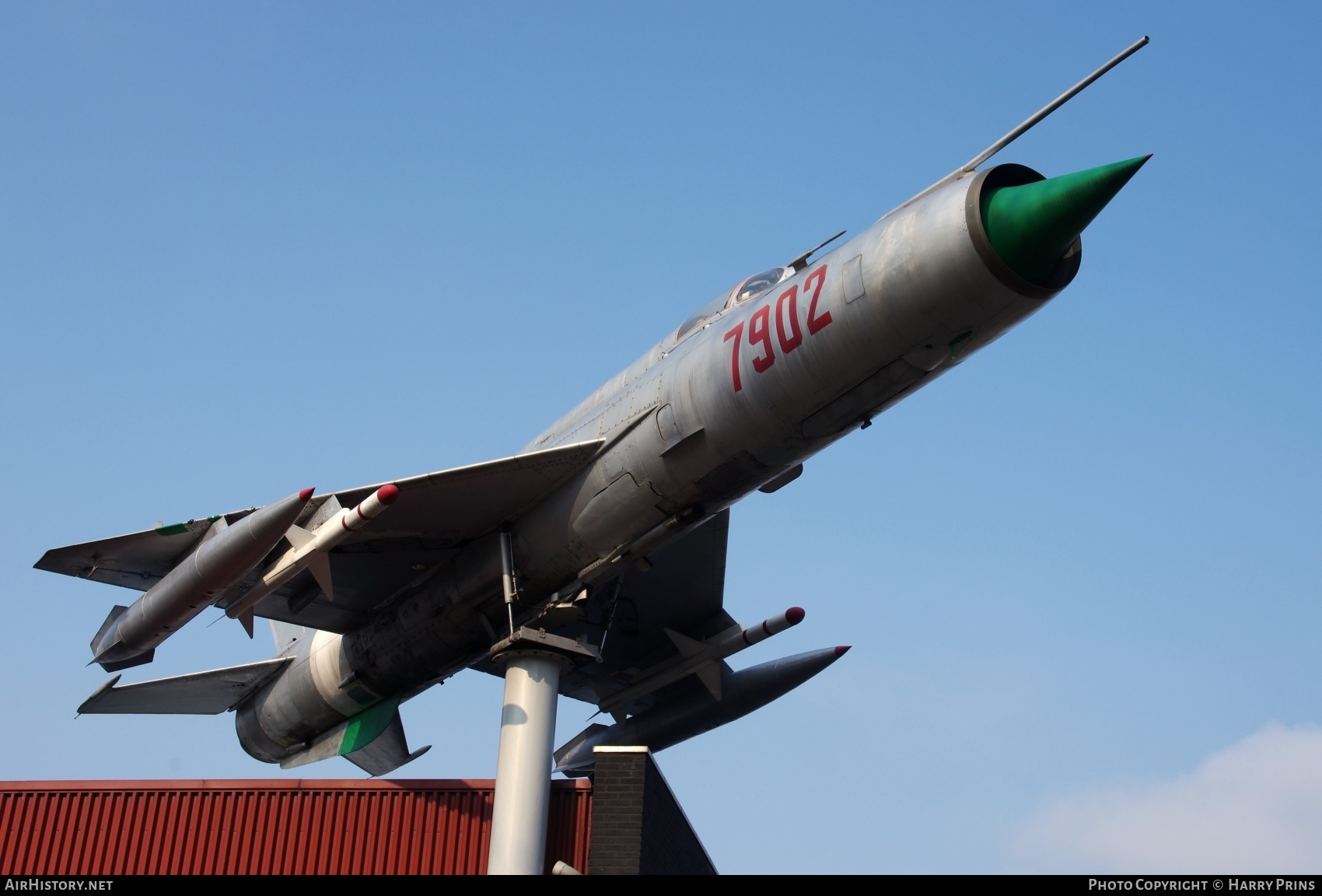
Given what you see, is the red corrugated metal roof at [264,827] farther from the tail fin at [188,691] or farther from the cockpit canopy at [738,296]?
the cockpit canopy at [738,296]

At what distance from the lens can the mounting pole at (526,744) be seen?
1521 centimetres

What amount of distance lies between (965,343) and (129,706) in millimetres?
13535

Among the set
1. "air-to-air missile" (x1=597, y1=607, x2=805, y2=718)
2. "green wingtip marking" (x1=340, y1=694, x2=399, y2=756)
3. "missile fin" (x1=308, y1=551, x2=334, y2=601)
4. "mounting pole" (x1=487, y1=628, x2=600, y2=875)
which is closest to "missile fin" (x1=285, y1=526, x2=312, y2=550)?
"missile fin" (x1=308, y1=551, x2=334, y2=601)

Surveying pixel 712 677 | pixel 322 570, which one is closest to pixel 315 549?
pixel 322 570

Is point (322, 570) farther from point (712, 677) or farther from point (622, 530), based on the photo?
point (712, 677)

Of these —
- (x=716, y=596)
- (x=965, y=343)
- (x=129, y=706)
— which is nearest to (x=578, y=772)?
(x=716, y=596)

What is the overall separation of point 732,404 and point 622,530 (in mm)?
2197

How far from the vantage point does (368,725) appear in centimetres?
1916

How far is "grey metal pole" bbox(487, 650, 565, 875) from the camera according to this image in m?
15.2

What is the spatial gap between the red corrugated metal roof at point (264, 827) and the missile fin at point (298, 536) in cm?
295

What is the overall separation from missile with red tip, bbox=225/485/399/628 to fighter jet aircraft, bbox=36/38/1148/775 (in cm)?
3

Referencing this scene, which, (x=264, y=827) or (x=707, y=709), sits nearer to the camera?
(x=264, y=827)

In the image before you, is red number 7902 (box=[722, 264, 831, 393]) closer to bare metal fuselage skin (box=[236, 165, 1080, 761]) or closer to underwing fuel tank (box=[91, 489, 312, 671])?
bare metal fuselage skin (box=[236, 165, 1080, 761])
